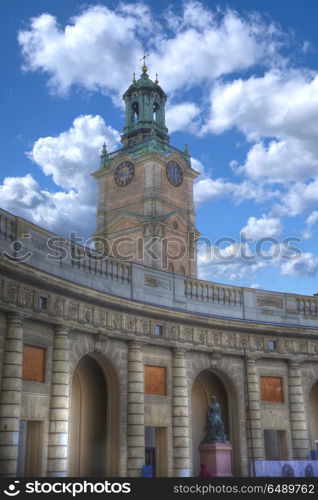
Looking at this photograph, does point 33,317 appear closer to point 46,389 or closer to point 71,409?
point 46,389

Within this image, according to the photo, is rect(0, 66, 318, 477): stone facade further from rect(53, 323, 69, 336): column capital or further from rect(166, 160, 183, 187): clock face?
rect(166, 160, 183, 187): clock face

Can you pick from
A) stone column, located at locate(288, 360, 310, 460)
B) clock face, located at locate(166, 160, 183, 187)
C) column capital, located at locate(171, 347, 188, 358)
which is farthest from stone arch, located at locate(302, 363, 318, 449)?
clock face, located at locate(166, 160, 183, 187)

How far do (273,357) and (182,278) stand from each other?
24.1 feet

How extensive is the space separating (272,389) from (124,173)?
4235 cm

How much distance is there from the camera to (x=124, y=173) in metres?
71.7

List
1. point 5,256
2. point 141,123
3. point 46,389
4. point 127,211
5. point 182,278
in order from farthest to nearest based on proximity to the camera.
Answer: point 141,123 → point 127,211 → point 182,278 → point 46,389 → point 5,256

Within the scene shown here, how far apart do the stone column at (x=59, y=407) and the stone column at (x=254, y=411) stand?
37.7 feet

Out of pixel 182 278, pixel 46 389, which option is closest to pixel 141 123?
pixel 182 278

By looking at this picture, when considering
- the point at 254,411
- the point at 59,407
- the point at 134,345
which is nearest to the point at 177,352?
the point at 134,345

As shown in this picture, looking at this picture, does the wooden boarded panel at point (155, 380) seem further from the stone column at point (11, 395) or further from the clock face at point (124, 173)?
the clock face at point (124, 173)

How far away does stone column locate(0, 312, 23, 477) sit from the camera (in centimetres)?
2217

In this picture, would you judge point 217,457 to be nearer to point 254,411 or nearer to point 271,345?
point 254,411

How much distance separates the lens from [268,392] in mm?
34406

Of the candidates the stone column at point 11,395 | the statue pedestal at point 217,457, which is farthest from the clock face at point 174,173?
the stone column at point 11,395
